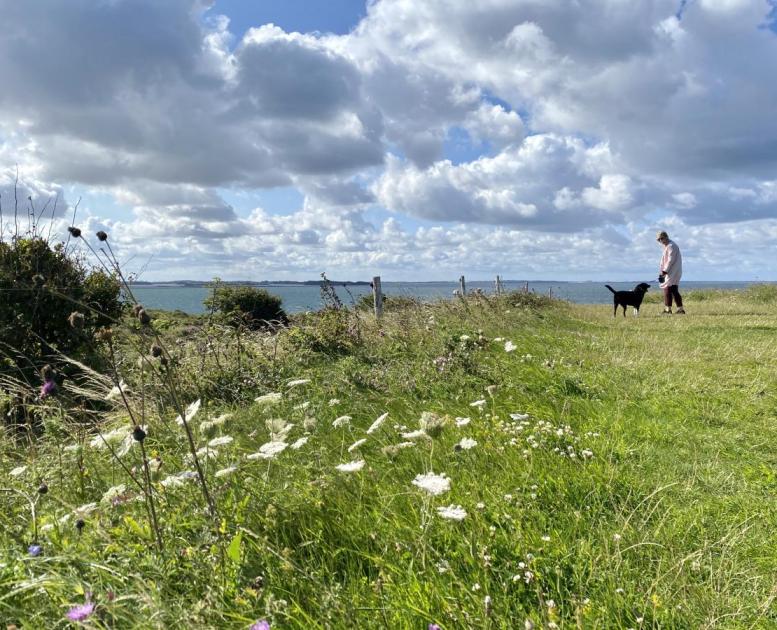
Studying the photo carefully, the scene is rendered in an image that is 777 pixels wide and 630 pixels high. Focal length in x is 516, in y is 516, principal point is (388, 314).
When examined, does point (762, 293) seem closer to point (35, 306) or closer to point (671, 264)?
point (671, 264)

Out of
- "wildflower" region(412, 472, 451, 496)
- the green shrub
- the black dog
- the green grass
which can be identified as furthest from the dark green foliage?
the green shrub

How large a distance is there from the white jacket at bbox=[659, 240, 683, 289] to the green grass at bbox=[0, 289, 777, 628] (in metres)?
9.35

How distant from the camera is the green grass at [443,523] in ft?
5.74

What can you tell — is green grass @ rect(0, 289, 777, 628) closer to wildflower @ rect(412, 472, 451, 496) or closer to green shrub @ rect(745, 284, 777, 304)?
wildflower @ rect(412, 472, 451, 496)

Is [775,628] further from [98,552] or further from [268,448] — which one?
[98,552]

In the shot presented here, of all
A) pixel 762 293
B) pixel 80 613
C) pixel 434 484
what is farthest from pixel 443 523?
pixel 762 293

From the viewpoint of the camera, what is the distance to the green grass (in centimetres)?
175

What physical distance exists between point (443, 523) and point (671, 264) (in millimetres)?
13775

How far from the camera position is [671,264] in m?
13.7

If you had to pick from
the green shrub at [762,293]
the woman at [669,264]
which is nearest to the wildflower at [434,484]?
the woman at [669,264]

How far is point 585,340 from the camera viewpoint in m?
9.17

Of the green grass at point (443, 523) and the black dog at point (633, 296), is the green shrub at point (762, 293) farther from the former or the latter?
the green grass at point (443, 523)

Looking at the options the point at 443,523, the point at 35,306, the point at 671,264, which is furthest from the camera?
the point at 671,264

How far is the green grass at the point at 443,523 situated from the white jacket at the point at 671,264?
9.35m
